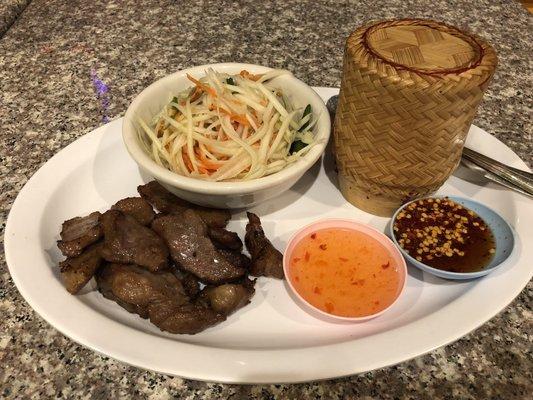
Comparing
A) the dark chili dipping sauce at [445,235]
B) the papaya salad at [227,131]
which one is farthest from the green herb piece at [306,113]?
the dark chili dipping sauce at [445,235]

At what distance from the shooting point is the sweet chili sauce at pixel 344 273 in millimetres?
1604

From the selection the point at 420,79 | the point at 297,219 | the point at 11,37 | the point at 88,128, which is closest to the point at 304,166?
Result: the point at 297,219

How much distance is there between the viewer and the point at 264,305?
1678 millimetres

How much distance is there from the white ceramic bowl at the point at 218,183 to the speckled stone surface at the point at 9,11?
1.87m

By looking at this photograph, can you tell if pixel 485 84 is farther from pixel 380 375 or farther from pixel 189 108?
pixel 189 108

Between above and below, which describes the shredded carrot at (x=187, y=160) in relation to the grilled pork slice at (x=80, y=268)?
above

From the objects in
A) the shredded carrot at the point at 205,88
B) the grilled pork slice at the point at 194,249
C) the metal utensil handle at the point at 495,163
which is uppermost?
the shredded carrot at the point at 205,88

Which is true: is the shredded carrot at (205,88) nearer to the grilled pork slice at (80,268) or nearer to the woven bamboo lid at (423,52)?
the woven bamboo lid at (423,52)

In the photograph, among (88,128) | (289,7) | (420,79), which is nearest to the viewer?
(420,79)

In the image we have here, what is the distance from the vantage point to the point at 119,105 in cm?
262

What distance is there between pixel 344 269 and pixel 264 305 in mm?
320

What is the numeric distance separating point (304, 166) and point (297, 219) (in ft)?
1.00

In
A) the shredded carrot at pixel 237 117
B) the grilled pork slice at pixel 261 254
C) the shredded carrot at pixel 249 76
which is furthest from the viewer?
the shredded carrot at pixel 249 76

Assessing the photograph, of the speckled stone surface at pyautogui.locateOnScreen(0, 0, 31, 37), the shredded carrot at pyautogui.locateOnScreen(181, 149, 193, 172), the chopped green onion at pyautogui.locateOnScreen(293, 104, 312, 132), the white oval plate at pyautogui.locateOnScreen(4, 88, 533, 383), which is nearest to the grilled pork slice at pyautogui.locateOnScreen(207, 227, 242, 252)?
the white oval plate at pyautogui.locateOnScreen(4, 88, 533, 383)
